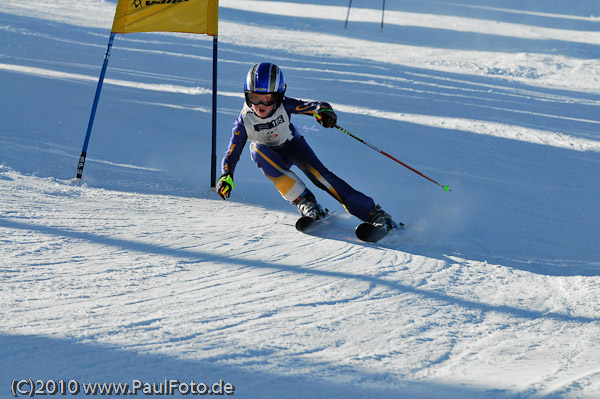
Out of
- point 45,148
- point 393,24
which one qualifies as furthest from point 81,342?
point 393,24

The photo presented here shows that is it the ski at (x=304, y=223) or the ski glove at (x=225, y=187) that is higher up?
the ski glove at (x=225, y=187)

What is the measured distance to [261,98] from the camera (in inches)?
209

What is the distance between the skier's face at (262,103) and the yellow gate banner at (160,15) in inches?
49.1

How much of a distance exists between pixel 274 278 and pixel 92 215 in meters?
1.83

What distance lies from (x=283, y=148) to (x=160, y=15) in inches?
68.7

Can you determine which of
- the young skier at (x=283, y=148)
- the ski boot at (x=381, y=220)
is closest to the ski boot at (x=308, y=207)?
the young skier at (x=283, y=148)

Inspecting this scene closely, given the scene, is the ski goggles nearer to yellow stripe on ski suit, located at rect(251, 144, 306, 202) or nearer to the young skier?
the young skier

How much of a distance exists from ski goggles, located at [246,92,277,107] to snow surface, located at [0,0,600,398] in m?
1.00

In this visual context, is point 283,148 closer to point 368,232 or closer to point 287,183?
point 287,183

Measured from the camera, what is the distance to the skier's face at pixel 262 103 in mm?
5293

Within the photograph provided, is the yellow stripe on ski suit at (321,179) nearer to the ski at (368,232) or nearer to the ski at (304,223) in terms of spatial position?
the ski at (304,223)

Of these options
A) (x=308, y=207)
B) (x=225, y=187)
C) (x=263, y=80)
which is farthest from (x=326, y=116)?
(x=225, y=187)

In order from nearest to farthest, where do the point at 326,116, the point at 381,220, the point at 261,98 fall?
the point at 381,220 < the point at 261,98 < the point at 326,116

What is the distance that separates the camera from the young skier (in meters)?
5.23
